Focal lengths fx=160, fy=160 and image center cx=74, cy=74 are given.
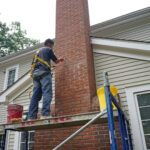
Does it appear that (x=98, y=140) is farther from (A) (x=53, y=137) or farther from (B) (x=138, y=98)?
(B) (x=138, y=98)

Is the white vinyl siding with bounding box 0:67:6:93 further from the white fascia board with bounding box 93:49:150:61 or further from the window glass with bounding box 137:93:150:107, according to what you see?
the window glass with bounding box 137:93:150:107

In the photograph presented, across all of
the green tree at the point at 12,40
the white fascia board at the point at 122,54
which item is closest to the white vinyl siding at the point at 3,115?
the white fascia board at the point at 122,54

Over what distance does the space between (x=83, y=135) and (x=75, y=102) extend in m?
0.75

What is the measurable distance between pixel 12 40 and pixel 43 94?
2079cm

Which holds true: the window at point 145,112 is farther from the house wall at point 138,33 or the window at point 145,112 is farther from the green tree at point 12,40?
the green tree at point 12,40

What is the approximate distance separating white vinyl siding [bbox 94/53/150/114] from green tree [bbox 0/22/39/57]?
62.1 ft

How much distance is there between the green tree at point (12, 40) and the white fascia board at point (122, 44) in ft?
62.1

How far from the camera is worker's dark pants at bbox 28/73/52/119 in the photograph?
318cm

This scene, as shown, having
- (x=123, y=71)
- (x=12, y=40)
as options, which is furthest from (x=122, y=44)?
(x=12, y=40)

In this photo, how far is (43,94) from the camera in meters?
3.35

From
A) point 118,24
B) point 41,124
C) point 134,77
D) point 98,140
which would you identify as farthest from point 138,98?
point 118,24

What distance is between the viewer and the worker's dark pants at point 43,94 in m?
3.18

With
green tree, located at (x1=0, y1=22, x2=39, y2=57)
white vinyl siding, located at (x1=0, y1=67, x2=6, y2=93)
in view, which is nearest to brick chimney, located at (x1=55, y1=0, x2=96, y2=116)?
white vinyl siding, located at (x1=0, y1=67, x2=6, y2=93)

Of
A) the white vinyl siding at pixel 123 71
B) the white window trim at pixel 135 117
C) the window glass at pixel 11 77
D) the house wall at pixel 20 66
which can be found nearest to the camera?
the white window trim at pixel 135 117
